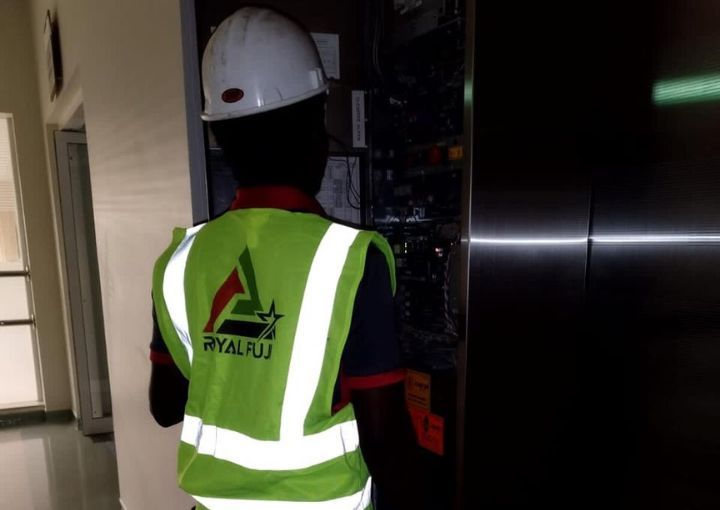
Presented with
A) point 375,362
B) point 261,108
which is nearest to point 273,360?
point 375,362

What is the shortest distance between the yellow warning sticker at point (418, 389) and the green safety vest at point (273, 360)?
0.48 metres

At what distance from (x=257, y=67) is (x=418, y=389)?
3.07 feet

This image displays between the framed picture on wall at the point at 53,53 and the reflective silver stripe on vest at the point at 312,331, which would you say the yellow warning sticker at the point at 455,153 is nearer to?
the reflective silver stripe on vest at the point at 312,331

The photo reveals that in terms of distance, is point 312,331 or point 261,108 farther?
point 261,108

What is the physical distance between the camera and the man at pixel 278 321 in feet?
2.64

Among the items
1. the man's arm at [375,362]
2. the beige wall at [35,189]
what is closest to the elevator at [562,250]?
the man's arm at [375,362]

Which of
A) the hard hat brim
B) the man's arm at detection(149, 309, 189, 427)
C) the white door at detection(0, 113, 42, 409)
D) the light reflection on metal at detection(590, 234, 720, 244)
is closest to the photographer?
the hard hat brim

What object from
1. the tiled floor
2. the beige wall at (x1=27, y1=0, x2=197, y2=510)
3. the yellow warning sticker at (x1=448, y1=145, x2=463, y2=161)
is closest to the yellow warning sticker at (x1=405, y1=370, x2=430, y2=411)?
the yellow warning sticker at (x1=448, y1=145, x2=463, y2=161)

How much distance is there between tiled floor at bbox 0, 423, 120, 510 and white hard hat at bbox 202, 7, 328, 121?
2784 millimetres

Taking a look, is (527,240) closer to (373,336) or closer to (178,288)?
(373,336)

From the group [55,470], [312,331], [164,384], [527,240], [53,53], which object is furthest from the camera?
[55,470]

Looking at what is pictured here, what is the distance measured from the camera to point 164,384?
40.8 inches

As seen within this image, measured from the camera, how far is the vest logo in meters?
0.82

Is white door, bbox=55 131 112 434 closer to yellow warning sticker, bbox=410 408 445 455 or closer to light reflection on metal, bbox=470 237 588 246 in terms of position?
yellow warning sticker, bbox=410 408 445 455
